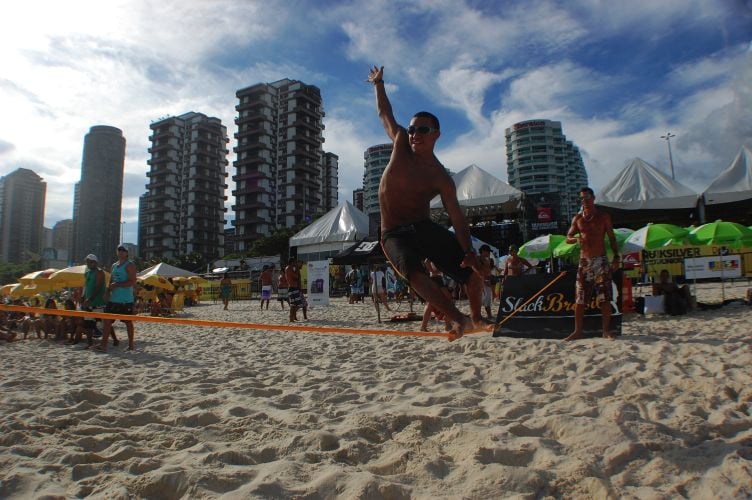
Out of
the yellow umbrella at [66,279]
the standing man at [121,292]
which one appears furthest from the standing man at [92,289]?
the yellow umbrella at [66,279]

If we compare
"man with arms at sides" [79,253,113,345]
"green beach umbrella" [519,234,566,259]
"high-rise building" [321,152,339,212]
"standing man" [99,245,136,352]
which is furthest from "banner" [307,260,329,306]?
"high-rise building" [321,152,339,212]

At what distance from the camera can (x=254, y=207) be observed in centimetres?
6931

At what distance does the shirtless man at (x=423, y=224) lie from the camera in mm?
2719

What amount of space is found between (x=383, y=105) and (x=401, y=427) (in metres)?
2.19

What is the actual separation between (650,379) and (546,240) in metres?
10.4

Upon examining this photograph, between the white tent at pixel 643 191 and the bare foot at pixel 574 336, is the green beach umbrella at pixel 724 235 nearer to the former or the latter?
the bare foot at pixel 574 336

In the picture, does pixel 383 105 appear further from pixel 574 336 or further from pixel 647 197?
pixel 647 197

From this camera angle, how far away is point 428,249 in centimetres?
279

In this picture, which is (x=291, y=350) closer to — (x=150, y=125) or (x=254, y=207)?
(x=254, y=207)

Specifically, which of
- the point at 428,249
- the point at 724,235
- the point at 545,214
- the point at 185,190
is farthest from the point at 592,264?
the point at 185,190

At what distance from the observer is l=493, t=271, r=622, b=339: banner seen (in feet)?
17.8

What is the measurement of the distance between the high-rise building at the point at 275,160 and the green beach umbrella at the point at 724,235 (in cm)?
6438

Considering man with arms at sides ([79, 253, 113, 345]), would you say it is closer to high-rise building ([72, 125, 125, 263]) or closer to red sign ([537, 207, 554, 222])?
red sign ([537, 207, 554, 222])

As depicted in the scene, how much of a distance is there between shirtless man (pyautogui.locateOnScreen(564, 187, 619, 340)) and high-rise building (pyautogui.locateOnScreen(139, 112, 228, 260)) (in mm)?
75323
